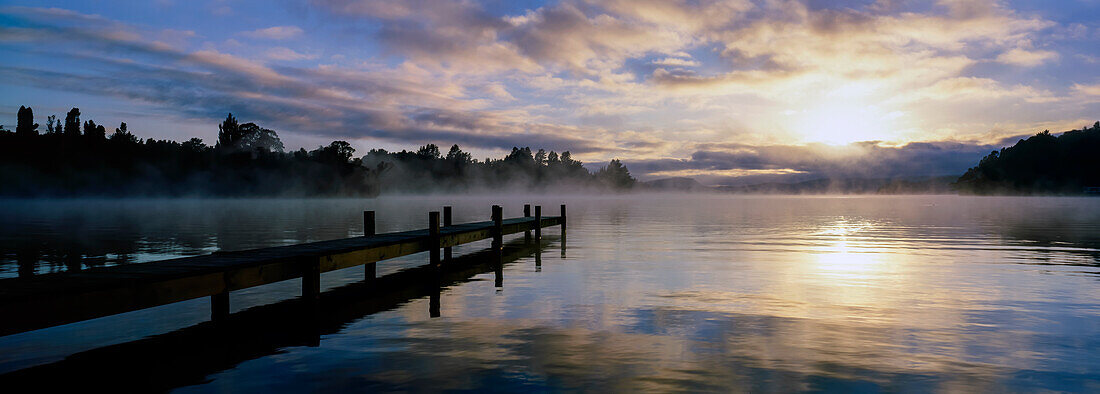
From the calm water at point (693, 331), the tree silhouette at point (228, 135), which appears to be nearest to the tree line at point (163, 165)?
the tree silhouette at point (228, 135)

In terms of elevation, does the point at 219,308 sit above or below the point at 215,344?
above

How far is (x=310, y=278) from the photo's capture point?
13.2 m

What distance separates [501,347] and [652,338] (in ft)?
8.02

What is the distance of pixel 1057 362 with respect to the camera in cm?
917

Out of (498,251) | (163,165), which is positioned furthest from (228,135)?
(498,251)

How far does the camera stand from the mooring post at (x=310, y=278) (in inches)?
518

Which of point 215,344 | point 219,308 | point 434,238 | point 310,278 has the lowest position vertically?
point 215,344

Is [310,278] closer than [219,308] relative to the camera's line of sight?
No

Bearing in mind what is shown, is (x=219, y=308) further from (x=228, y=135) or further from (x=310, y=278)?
(x=228, y=135)

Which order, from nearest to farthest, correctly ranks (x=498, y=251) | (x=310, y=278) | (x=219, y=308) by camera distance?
1. (x=219, y=308)
2. (x=310, y=278)
3. (x=498, y=251)

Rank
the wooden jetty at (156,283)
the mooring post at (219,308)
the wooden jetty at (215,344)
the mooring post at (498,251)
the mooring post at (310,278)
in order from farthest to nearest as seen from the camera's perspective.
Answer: the mooring post at (498,251) → the mooring post at (310,278) → the mooring post at (219,308) → the wooden jetty at (215,344) → the wooden jetty at (156,283)

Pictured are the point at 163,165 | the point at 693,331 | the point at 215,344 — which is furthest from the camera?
the point at 163,165

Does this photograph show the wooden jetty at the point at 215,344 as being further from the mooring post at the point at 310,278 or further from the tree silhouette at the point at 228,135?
the tree silhouette at the point at 228,135

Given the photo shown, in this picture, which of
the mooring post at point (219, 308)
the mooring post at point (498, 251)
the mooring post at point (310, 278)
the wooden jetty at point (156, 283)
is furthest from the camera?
the mooring post at point (498, 251)
